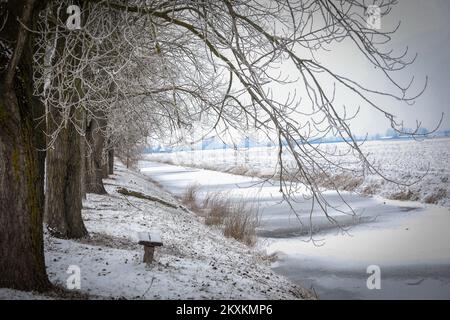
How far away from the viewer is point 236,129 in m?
6.47

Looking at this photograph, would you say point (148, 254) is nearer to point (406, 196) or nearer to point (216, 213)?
point (216, 213)

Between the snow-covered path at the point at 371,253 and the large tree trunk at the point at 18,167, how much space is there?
2827mm

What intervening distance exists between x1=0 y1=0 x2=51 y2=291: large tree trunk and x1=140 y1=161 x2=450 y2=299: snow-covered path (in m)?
2.83

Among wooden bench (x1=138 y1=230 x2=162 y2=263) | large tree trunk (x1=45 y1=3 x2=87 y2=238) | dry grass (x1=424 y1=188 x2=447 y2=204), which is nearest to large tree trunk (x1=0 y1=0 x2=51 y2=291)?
wooden bench (x1=138 y1=230 x2=162 y2=263)

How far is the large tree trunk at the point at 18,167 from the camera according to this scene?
175 inches

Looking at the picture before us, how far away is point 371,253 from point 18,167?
9633mm

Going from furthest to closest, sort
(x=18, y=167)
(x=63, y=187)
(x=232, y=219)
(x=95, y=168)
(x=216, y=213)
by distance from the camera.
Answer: (x=216, y=213)
(x=95, y=168)
(x=232, y=219)
(x=63, y=187)
(x=18, y=167)

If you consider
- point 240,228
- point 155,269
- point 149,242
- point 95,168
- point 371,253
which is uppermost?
point 95,168

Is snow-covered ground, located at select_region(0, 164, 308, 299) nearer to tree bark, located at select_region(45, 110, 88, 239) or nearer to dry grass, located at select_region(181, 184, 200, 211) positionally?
tree bark, located at select_region(45, 110, 88, 239)

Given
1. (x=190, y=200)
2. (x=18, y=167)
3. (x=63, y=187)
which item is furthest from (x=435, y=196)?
(x=18, y=167)

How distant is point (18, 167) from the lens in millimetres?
4492

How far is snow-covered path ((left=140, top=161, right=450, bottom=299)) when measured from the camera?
854cm
